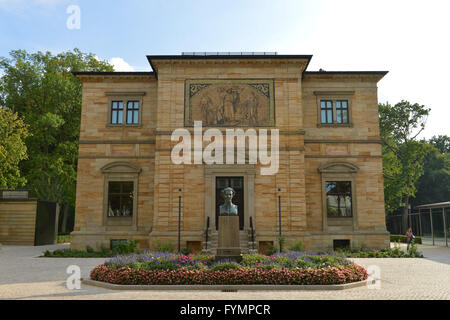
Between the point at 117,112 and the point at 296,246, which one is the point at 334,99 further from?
the point at 117,112

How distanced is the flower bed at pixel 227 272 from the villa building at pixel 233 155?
8824mm

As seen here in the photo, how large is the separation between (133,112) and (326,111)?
13.5m

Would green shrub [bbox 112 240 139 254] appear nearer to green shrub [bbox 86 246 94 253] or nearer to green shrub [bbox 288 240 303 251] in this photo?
green shrub [bbox 86 246 94 253]

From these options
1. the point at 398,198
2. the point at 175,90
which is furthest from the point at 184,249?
the point at 398,198

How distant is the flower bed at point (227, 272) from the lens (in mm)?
12297

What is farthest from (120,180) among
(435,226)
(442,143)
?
(442,143)

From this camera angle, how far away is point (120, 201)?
993 inches

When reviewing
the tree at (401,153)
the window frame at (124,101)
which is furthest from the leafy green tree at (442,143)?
the window frame at (124,101)

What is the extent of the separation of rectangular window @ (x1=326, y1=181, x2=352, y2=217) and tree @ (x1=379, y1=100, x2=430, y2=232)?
16.7m

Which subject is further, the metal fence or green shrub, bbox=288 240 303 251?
the metal fence

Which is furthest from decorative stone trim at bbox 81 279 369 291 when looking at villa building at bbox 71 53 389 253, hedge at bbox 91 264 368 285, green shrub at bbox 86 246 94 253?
green shrub at bbox 86 246 94 253

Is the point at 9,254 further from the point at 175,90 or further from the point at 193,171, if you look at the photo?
the point at 175,90

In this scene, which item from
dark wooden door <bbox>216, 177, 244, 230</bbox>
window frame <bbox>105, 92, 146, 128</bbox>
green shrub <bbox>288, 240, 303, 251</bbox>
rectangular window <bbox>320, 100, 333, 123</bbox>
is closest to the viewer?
green shrub <bbox>288, 240, 303, 251</bbox>

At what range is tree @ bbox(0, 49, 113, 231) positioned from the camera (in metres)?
36.1
